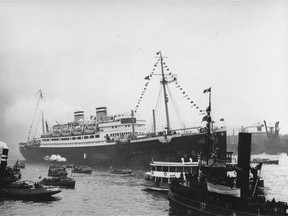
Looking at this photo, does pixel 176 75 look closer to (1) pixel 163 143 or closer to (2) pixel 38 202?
(1) pixel 163 143

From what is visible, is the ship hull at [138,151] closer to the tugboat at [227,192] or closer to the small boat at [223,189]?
the tugboat at [227,192]

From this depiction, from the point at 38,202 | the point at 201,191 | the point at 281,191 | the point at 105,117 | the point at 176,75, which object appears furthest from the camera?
the point at 105,117

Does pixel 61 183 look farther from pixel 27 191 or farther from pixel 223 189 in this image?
pixel 223 189

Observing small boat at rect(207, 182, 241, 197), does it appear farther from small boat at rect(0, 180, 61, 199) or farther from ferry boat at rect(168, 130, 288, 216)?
small boat at rect(0, 180, 61, 199)

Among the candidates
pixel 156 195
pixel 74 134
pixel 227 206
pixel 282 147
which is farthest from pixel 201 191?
pixel 282 147

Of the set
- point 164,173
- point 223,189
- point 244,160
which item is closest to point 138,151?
point 164,173

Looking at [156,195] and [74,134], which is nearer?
[156,195]

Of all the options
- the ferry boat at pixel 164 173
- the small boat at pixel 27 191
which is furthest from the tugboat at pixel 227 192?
the small boat at pixel 27 191
